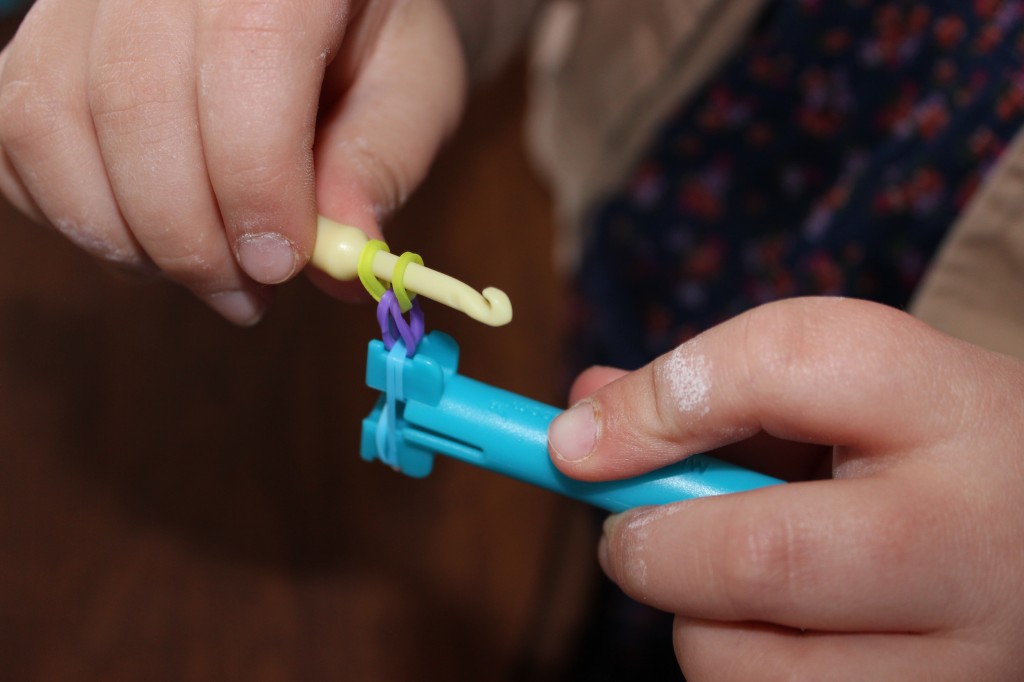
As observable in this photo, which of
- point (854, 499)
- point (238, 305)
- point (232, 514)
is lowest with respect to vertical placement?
point (232, 514)

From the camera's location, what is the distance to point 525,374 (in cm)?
103

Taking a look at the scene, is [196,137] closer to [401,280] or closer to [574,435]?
[401,280]

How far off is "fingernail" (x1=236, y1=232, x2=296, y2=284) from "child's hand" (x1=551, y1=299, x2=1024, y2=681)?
0.56ft

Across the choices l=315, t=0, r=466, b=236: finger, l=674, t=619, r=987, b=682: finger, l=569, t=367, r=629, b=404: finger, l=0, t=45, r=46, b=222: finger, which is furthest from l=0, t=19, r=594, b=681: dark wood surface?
l=674, t=619, r=987, b=682: finger

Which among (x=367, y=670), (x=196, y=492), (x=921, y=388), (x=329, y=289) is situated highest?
(x=921, y=388)

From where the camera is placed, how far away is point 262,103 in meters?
0.37

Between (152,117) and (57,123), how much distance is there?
7 centimetres

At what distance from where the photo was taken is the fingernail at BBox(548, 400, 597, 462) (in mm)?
362

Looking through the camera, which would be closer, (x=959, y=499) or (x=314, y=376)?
(x=959, y=499)

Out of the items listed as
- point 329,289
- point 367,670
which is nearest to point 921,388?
point 329,289

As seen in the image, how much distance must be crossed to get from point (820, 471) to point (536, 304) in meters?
0.66

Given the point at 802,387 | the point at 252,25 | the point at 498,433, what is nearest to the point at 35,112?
the point at 252,25

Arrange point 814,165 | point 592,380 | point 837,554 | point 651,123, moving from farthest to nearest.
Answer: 1. point 651,123
2. point 814,165
3. point 592,380
4. point 837,554

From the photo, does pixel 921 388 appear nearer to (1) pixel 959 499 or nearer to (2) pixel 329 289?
(1) pixel 959 499
